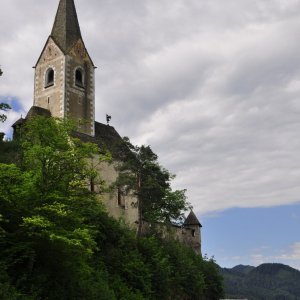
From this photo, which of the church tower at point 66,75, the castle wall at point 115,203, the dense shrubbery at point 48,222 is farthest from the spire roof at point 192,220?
the dense shrubbery at point 48,222

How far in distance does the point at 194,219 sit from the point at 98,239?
88.5 ft

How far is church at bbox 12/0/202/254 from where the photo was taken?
1773 inches

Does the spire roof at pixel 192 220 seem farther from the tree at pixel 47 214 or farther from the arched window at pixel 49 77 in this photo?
the tree at pixel 47 214

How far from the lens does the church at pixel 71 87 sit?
148ft

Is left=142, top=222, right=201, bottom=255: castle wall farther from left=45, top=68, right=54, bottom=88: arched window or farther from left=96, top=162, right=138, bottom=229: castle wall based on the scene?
left=45, top=68, right=54, bottom=88: arched window

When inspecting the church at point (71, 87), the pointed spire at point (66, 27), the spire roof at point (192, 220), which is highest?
the pointed spire at point (66, 27)

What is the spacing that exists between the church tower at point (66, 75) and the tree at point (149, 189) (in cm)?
1014

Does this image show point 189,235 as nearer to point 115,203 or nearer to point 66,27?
point 115,203

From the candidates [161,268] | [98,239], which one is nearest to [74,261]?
[98,239]

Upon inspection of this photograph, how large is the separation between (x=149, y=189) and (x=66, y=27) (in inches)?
877

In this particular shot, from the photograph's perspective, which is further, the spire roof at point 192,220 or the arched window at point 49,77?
the spire roof at point 192,220

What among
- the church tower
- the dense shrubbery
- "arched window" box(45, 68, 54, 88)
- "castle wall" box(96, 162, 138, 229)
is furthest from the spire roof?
the dense shrubbery

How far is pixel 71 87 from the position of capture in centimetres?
4703

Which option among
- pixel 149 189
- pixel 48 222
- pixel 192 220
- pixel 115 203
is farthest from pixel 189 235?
pixel 48 222
